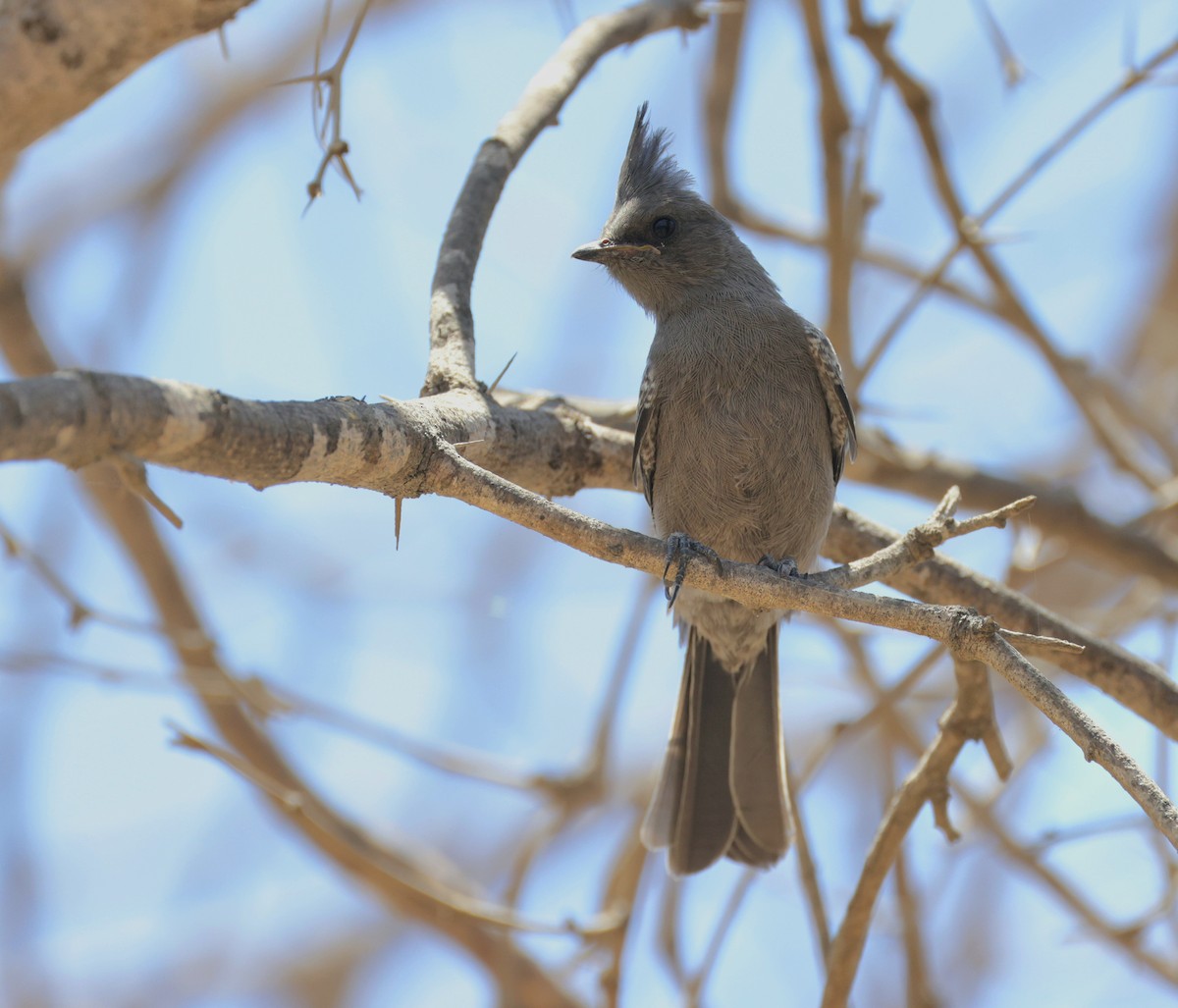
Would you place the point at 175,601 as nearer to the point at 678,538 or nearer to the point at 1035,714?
the point at 678,538

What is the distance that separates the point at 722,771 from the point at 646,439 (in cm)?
132

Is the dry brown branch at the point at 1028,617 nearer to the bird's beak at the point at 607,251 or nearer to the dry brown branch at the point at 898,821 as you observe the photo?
the dry brown branch at the point at 898,821

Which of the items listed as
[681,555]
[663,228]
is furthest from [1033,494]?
[681,555]

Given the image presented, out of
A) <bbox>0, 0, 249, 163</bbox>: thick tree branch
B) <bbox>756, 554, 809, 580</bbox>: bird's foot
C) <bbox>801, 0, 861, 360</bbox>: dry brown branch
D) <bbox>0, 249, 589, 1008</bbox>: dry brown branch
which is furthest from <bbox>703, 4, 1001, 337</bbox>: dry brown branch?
<bbox>0, 249, 589, 1008</bbox>: dry brown branch

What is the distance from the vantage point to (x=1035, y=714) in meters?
6.51

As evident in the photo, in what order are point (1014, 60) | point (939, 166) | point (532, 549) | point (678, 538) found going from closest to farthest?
point (678, 538)
point (1014, 60)
point (939, 166)
point (532, 549)

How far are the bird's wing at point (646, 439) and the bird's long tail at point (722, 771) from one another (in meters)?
0.72

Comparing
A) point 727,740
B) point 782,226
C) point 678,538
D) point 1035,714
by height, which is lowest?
point 678,538

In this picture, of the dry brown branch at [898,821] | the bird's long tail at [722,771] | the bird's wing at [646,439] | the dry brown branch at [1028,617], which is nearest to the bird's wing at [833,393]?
the dry brown branch at [1028,617]

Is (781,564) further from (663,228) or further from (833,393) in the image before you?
(663,228)

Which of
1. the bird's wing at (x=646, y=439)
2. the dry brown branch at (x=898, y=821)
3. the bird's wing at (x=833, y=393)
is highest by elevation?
the bird's wing at (x=833, y=393)

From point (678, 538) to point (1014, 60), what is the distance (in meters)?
2.36

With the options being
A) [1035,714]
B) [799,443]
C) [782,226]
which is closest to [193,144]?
[782,226]

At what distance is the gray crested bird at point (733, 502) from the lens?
→ 14.1 ft
